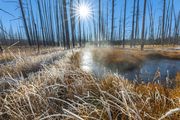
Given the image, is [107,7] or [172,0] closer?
[172,0]

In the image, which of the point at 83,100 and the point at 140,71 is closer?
the point at 83,100

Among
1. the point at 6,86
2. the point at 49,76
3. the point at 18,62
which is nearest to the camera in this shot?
the point at 49,76

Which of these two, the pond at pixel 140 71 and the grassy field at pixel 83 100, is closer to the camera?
the grassy field at pixel 83 100

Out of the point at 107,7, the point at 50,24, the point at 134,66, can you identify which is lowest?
the point at 134,66

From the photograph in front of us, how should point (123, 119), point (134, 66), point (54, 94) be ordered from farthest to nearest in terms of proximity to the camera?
point (134, 66) < point (54, 94) < point (123, 119)

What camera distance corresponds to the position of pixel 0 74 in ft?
18.1

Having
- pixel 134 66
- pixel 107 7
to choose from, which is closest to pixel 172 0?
pixel 107 7

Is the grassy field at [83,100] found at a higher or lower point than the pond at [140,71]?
higher

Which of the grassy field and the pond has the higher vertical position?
the grassy field

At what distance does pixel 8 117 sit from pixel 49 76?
1.21 m

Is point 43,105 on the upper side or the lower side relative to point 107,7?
lower

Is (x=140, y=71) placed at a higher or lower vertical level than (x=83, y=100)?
lower

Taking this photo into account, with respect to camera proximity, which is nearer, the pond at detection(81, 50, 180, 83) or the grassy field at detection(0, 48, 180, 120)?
the grassy field at detection(0, 48, 180, 120)

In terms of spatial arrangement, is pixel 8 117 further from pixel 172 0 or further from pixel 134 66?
pixel 172 0
